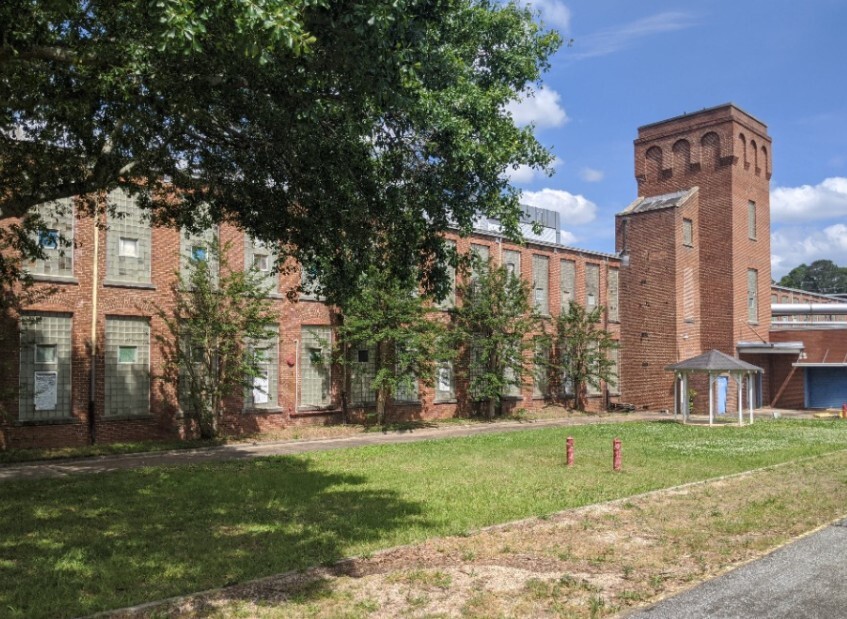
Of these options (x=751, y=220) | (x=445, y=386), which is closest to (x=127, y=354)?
(x=445, y=386)

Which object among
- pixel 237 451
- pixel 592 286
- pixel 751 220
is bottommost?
pixel 237 451

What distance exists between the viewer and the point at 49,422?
21000 millimetres

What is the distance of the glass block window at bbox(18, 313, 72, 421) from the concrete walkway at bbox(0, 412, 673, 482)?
8.34ft

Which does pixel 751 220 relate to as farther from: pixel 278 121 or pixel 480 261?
pixel 278 121

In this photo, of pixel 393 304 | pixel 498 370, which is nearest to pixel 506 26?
pixel 393 304

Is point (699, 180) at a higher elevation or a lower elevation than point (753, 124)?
lower

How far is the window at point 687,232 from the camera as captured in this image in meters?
40.8

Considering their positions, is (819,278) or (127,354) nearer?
(127,354)

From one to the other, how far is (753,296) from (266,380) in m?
29.5

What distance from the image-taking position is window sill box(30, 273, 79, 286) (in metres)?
21.2

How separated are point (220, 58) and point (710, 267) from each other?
1463 inches

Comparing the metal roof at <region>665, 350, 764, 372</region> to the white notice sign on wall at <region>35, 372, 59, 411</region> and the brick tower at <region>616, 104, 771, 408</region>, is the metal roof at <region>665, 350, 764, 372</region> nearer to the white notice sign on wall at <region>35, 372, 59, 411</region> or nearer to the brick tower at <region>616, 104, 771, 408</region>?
the brick tower at <region>616, 104, 771, 408</region>

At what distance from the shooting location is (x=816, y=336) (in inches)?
1693

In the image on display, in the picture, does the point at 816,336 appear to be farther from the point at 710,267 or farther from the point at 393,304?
the point at 393,304
